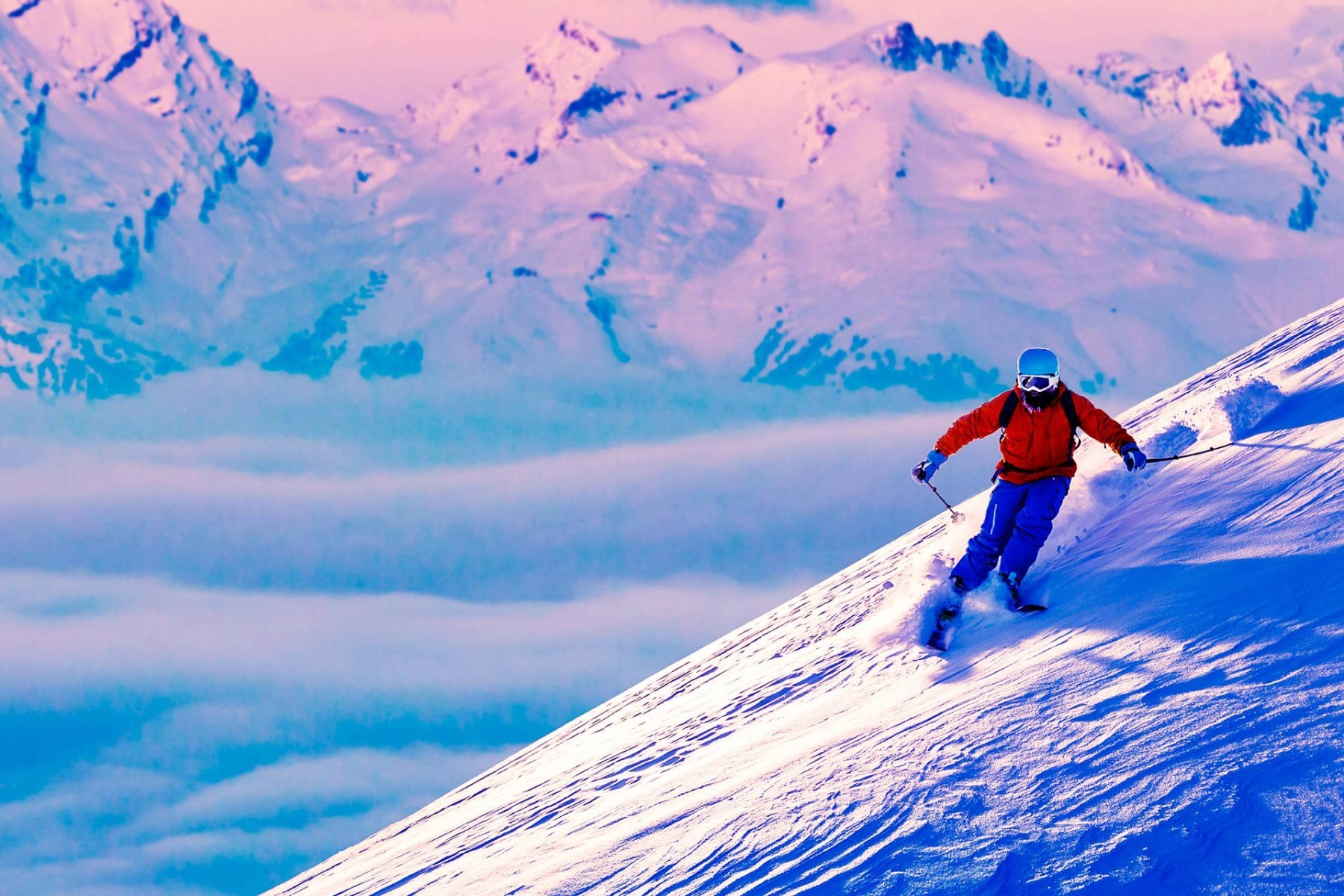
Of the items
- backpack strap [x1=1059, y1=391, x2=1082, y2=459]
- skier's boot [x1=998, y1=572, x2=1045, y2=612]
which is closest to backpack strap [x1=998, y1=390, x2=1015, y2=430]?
backpack strap [x1=1059, y1=391, x2=1082, y2=459]

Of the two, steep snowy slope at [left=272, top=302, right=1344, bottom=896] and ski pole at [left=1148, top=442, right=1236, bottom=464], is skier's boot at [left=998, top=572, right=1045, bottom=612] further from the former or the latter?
ski pole at [left=1148, top=442, right=1236, bottom=464]

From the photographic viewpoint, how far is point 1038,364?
7.48 metres

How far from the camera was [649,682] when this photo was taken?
1259 cm

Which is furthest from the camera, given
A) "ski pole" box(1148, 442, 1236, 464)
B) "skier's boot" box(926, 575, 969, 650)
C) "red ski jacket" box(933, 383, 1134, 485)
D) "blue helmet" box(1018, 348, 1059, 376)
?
"ski pole" box(1148, 442, 1236, 464)

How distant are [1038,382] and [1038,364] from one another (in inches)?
4.2

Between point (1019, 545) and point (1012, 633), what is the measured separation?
1.75 feet

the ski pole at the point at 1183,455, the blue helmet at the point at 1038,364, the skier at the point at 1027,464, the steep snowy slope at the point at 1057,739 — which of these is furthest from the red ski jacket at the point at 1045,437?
the ski pole at the point at 1183,455

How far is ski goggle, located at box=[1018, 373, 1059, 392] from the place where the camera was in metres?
7.42

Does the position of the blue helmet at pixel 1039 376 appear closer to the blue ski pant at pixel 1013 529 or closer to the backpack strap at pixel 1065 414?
the backpack strap at pixel 1065 414

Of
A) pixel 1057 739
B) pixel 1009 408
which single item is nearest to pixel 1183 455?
pixel 1009 408

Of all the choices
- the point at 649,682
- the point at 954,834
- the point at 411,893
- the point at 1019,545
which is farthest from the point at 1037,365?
the point at 649,682

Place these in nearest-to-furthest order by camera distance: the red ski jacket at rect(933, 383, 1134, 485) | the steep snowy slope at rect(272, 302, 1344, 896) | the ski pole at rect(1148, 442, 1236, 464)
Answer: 1. the steep snowy slope at rect(272, 302, 1344, 896)
2. the red ski jacket at rect(933, 383, 1134, 485)
3. the ski pole at rect(1148, 442, 1236, 464)

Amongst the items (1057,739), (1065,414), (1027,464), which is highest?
(1065,414)

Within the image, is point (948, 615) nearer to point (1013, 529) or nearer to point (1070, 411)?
point (1013, 529)
